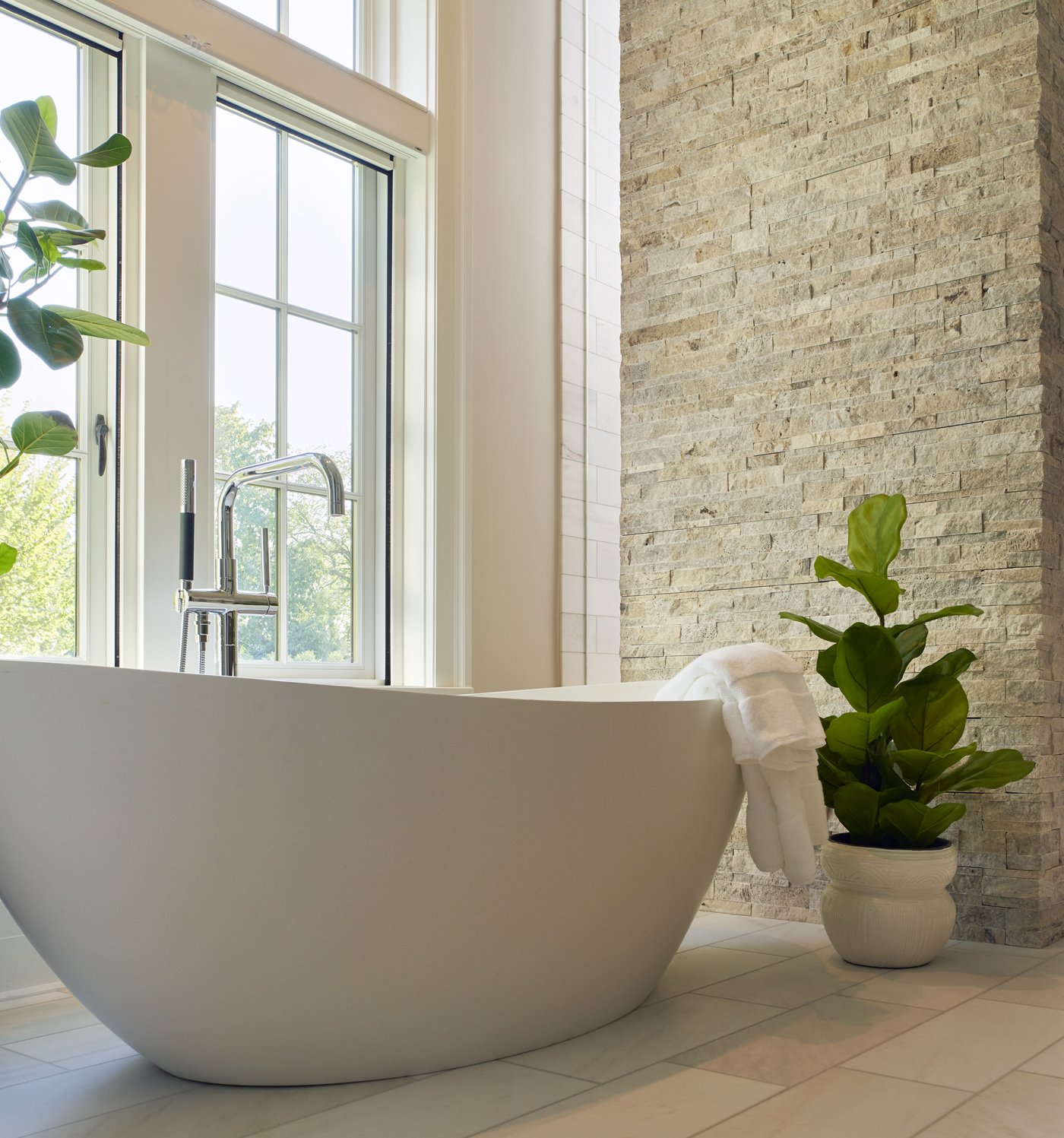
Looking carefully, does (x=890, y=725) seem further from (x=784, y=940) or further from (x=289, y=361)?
(x=289, y=361)

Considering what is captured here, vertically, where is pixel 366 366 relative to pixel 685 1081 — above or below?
above

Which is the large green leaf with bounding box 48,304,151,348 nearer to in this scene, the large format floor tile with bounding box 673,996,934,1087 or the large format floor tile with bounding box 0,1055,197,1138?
the large format floor tile with bounding box 0,1055,197,1138

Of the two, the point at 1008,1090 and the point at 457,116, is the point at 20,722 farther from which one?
the point at 457,116

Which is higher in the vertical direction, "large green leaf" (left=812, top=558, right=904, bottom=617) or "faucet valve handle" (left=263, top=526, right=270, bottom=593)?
"faucet valve handle" (left=263, top=526, right=270, bottom=593)

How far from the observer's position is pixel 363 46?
298 centimetres

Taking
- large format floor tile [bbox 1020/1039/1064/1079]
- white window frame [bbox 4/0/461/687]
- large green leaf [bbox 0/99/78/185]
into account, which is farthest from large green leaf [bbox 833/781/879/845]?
large green leaf [bbox 0/99/78/185]

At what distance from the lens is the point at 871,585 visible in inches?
92.0

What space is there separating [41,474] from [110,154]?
68cm

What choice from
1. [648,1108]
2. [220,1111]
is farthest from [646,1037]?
[220,1111]

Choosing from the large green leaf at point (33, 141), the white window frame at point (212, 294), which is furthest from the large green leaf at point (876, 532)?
the large green leaf at point (33, 141)

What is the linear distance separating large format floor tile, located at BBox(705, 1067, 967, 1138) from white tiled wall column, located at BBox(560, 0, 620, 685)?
1.85 meters

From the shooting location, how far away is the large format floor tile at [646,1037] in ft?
5.24

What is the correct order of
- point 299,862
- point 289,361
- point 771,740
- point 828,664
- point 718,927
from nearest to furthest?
point 299,862
point 771,740
point 828,664
point 718,927
point 289,361

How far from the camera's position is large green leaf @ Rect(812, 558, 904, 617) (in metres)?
2.34
